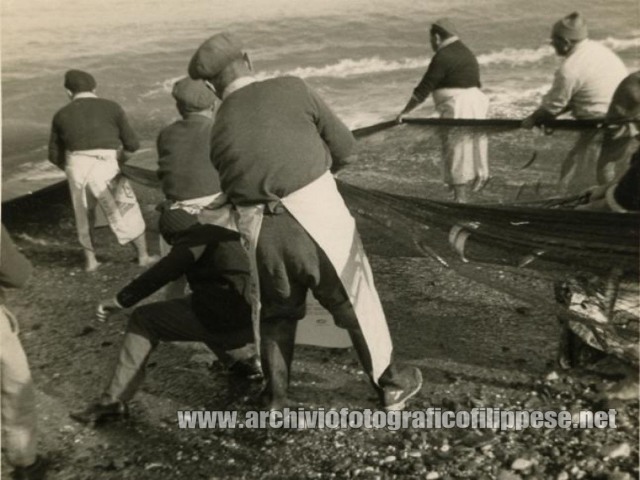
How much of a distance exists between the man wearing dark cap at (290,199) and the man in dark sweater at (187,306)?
26 centimetres

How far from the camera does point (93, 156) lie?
5992 mm

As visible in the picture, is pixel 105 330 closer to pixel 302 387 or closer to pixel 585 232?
pixel 302 387

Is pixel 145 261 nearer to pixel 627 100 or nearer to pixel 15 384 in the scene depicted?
pixel 15 384

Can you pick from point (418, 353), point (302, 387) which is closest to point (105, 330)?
point (302, 387)

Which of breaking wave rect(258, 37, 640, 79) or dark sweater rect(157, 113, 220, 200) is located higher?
dark sweater rect(157, 113, 220, 200)

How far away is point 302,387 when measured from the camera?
159 inches

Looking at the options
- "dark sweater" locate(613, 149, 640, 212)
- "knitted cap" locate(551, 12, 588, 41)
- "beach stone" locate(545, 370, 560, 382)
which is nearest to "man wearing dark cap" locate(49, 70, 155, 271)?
"knitted cap" locate(551, 12, 588, 41)

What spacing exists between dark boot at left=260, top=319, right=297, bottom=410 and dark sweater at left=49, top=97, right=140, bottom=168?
3.05 metres

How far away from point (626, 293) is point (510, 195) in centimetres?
210

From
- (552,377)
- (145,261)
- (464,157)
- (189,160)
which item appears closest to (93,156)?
(145,261)

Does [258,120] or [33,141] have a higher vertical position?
[258,120]

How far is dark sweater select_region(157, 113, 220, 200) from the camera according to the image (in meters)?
4.27

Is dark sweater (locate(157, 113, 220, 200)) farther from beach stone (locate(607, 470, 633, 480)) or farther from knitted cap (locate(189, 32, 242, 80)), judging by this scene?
beach stone (locate(607, 470, 633, 480))

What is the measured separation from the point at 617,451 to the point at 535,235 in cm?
107
